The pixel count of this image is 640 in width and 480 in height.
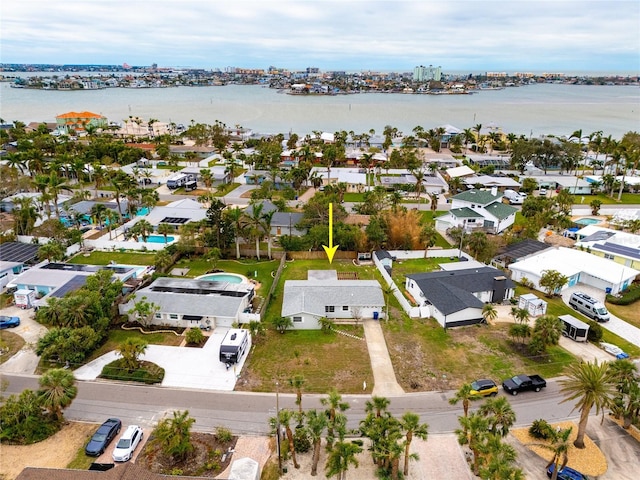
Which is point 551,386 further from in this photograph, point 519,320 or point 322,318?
point 322,318

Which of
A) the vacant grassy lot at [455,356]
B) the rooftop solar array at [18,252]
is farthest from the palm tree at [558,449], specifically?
the rooftop solar array at [18,252]

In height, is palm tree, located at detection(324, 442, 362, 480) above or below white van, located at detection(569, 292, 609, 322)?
above

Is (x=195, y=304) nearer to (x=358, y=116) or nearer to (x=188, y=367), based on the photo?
(x=188, y=367)

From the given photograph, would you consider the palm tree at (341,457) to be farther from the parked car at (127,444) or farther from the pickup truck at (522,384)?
the pickup truck at (522,384)

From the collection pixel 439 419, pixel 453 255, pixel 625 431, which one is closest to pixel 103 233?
pixel 453 255

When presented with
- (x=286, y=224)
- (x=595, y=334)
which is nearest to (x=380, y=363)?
(x=595, y=334)

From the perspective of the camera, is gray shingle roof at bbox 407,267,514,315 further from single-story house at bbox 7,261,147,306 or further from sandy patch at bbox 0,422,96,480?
single-story house at bbox 7,261,147,306

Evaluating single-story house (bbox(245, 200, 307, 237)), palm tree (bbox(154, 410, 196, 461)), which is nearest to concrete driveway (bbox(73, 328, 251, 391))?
palm tree (bbox(154, 410, 196, 461))
